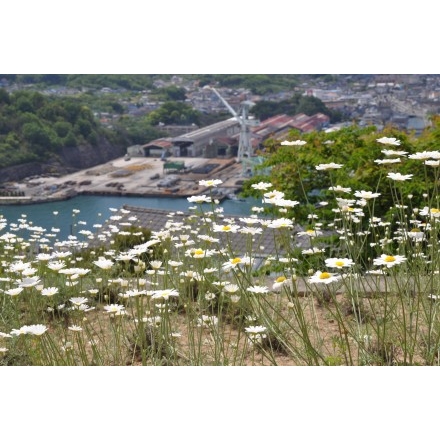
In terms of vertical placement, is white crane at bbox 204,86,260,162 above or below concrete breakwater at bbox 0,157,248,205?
above

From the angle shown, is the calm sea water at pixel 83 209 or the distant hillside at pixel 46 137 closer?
the calm sea water at pixel 83 209

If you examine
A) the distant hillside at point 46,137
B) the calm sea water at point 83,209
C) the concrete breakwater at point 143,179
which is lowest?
the calm sea water at point 83,209

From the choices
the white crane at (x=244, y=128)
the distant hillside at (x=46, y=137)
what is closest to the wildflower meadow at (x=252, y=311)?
the distant hillside at (x=46, y=137)

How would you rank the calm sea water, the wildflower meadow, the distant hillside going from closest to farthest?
the wildflower meadow < the calm sea water < the distant hillside

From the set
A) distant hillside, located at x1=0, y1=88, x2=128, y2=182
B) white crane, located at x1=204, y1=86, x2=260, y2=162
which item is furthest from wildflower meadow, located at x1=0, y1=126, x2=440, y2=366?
white crane, located at x1=204, y1=86, x2=260, y2=162

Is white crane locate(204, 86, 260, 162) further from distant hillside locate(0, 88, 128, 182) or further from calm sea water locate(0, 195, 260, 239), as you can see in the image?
distant hillside locate(0, 88, 128, 182)

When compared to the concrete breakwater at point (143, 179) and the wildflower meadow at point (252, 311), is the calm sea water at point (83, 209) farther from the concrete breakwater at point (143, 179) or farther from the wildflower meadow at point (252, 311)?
the wildflower meadow at point (252, 311)

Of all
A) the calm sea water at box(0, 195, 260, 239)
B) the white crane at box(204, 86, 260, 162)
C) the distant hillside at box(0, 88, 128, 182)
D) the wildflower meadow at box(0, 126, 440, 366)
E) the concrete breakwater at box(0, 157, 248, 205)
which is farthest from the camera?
the white crane at box(204, 86, 260, 162)
